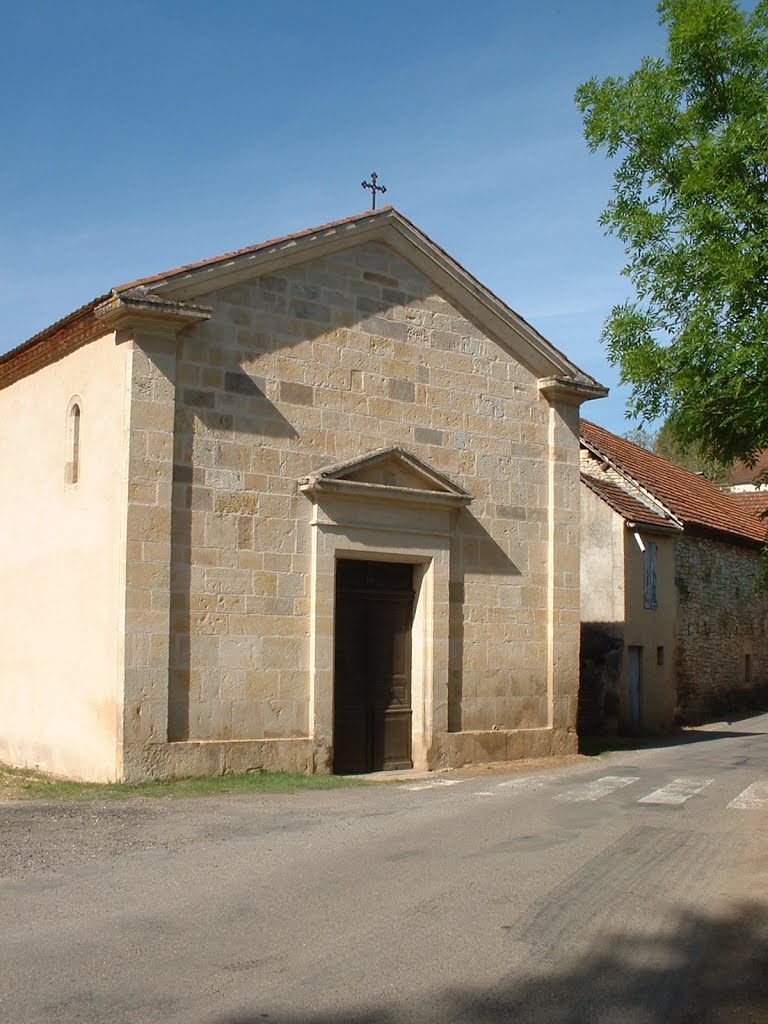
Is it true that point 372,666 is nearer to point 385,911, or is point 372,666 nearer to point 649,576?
point 385,911

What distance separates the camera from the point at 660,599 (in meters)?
23.0

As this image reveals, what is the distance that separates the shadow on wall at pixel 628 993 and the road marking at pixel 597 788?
4.85 meters

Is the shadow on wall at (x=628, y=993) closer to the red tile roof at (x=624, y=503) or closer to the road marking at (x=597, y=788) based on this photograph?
the road marking at (x=597, y=788)

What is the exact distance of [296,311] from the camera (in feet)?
43.1

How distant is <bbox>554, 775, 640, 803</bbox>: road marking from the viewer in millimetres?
10781

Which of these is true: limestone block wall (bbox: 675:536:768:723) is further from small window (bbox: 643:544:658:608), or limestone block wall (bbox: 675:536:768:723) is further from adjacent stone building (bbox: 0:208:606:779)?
adjacent stone building (bbox: 0:208:606:779)

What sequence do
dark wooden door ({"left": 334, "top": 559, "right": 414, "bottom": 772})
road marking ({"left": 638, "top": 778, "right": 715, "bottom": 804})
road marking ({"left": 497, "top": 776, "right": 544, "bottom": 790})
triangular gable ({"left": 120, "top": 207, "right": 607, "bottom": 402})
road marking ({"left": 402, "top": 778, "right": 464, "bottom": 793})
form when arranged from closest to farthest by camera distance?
1. road marking ({"left": 638, "top": 778, "right": 715, "bottom": 804})
2. road marking ({"left": 497, "top": 776, "right": 544, "bottom": 790})
3. road marking ({"left": 402, "top": 778, "right": 464, "bottom": 793})
4. triangular gable ({"left": 120, "top": 207, "right": 607, "bottom": 402})
5. dark wooden door ({"left": 334, "top": 559, "right": 414, "bottom": 772})

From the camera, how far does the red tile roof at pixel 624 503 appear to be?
21750mm

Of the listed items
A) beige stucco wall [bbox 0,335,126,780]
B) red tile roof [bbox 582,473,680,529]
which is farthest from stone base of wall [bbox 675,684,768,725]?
beige stucco wall [bbox 0,335,126,780]

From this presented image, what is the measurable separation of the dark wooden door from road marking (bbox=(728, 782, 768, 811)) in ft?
13.6

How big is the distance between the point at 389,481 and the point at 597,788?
14.2 ft

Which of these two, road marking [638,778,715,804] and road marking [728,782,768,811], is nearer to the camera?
road marking [728,782,768,811]

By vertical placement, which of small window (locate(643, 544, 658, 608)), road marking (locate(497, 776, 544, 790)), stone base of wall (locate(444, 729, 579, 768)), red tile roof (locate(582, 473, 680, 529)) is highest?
red tile roof (locate(582, 473, 680, 529))

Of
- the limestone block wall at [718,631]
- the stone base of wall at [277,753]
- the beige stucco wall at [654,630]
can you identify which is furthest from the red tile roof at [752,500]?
the stone base of wall at [277,753]
